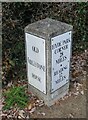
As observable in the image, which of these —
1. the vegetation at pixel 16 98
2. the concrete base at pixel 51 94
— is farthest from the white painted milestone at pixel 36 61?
the vegetation at pixel 16 98

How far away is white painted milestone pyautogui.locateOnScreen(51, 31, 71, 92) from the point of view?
13.8 feet

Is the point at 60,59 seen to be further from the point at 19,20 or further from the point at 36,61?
the point at 19,20

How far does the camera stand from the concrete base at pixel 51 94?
450 centimetres

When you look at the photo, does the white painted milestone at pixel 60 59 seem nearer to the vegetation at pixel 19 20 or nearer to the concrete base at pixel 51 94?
the concrete base at pixel 51 94

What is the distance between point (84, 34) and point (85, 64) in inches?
29.4

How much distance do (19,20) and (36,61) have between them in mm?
1318

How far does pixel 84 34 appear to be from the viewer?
620 cm

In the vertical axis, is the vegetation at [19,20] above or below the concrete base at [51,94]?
above

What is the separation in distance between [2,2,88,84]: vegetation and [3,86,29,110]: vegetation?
1.91ft

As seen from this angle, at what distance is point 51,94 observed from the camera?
448 cm

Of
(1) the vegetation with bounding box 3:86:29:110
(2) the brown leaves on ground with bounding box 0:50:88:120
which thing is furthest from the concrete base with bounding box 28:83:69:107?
(1) the vegetation with bounding box 3:86:29:110

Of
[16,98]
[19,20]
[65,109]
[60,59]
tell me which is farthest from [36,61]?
[19,20]

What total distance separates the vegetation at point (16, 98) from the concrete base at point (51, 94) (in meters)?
0.18

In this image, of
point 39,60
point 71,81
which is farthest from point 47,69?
point 71,81
